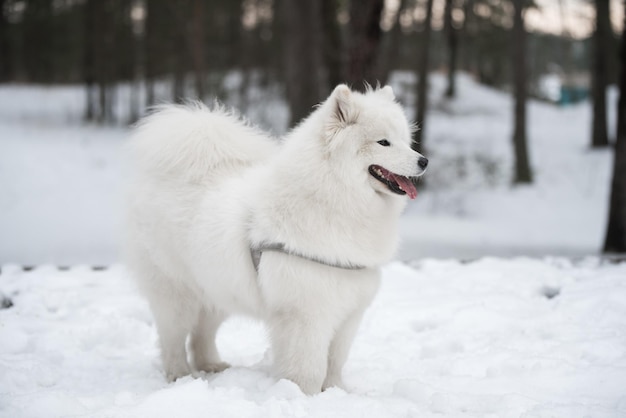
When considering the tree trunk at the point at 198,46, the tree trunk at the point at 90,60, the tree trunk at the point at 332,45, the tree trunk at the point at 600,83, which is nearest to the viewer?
the tree trunk at the point at 332,45

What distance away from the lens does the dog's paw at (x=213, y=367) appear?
3.85m

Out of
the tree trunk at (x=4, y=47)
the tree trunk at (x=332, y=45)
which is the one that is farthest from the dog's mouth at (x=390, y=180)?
the tree trunk at (x=4, y=47)

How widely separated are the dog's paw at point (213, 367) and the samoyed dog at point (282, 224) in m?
0.14

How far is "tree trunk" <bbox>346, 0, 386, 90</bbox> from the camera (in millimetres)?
7785

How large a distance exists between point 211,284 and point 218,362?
0.78 m

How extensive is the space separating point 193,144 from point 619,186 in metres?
5.94

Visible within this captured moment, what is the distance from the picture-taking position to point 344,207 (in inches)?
121

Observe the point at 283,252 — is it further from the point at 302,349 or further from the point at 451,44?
the point at 451,44

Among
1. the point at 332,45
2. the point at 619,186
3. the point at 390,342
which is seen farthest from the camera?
the point at 332,45

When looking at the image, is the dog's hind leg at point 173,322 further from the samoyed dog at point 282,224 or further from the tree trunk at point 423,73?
the tree trunk at point 423,73

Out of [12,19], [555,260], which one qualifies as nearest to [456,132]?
[555,260]

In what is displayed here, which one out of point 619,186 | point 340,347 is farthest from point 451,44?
point 340,347

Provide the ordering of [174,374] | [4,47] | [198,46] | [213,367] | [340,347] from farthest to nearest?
[4,47]
[198,46]
[213,367]
[174,374]
[340,347]

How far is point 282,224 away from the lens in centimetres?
312
